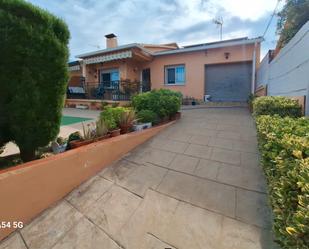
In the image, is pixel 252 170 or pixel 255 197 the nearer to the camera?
pixel 255 197

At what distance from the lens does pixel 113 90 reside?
1359 centimetres

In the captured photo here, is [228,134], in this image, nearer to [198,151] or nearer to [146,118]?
[198,151]

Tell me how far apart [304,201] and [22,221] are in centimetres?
317

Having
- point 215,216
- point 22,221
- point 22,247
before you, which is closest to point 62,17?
point 22,221

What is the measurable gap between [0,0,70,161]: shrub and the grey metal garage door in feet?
36.8

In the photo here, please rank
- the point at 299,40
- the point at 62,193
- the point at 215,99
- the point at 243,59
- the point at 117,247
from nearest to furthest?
the point at 117,247 < the point at 62,193 < the point at 299,40 < the point at 243,59 < the point at 215,99

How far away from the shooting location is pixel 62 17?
11.3 feet

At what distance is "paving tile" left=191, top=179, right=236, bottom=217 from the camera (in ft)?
9.07

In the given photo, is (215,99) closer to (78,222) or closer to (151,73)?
(151,73)

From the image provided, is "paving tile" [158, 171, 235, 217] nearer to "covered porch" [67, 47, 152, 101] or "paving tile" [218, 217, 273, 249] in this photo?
"paving tile" [218, 217, 273, 249]

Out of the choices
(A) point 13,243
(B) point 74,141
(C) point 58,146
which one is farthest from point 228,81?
(A) point 13,243

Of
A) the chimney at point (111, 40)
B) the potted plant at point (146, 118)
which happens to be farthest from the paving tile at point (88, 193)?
the chimney at point (111, 40)

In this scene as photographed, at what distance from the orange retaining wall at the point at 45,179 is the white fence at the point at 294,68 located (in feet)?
13.7

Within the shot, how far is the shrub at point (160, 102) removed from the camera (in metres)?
6.70
